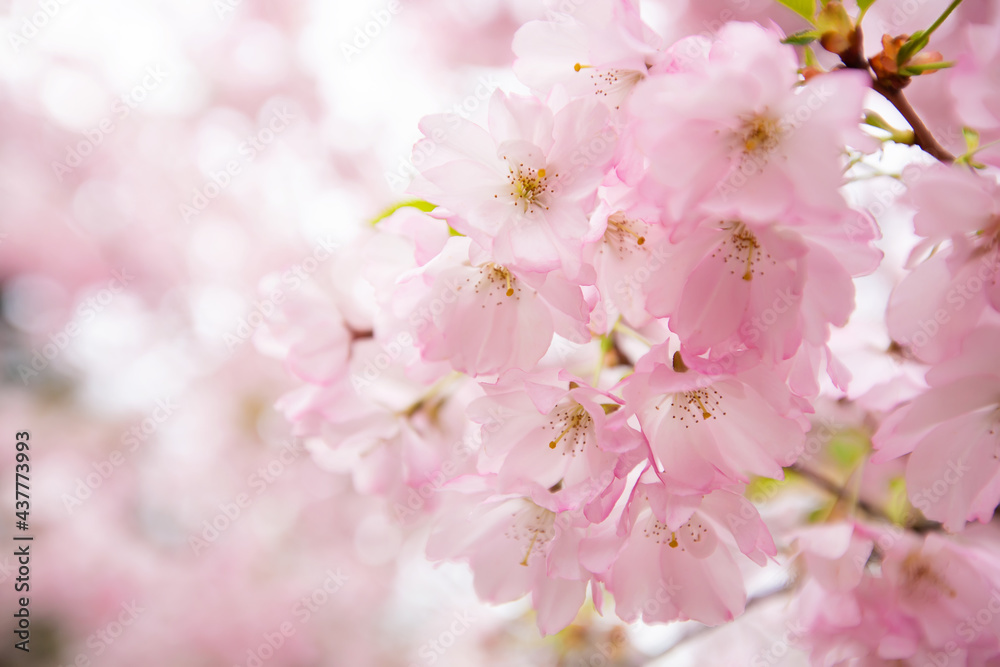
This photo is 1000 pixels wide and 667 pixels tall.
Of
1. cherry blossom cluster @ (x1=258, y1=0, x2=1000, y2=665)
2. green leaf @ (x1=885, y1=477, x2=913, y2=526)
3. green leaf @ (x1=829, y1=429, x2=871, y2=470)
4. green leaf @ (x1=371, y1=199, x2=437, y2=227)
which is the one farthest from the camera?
green leaf @ (x1=829, y1=429, x2=871, y2=470)

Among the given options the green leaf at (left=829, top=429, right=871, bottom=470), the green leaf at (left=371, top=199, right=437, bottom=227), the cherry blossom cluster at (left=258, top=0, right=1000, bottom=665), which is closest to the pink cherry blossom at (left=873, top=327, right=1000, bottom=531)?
the cherry blossom cluster at (left=258, top=0, right=1000, bottom=665)

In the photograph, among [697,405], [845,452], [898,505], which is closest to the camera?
[697,405]

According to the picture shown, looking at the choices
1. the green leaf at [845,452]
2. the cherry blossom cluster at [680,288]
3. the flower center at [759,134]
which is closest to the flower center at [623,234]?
the cherry blossom cluster at [680,288]

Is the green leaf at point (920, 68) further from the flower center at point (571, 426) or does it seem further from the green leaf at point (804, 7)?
the flower center at point (571, 426)

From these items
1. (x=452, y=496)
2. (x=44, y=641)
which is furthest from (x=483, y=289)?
(x=44, y=641)

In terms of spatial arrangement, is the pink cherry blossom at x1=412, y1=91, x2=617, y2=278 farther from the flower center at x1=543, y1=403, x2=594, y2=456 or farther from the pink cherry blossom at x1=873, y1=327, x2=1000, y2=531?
the pink cherry blossom at x1=873, y1=327, x2=1000, y2=531

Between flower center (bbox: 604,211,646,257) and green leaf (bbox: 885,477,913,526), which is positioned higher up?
flower center (bbox: 604,211,646,257)

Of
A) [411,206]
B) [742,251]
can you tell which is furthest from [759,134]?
[411,206]

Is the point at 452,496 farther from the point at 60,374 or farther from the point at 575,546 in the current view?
the point at 60,374

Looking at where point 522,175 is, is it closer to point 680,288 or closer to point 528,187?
point 528,187
